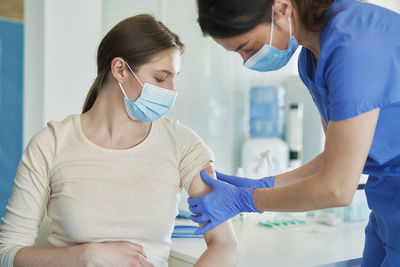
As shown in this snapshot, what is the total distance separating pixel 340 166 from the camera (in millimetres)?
890

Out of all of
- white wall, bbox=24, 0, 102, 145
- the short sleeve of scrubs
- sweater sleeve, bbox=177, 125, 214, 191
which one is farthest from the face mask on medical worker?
white wall, bbox=24, 0, 102, 145

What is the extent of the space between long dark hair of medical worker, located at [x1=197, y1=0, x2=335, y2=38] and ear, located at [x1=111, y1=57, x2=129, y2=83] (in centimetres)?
43

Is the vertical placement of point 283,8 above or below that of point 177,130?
above

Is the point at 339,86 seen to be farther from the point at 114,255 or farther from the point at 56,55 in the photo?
the point at 56,55

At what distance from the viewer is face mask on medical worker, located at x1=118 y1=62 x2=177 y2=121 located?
4.47 ft

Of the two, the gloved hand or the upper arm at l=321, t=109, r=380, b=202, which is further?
the gloved hand

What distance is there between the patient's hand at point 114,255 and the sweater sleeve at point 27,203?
0.65 feet

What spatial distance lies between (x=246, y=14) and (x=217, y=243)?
70 centimetres

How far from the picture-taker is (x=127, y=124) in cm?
145

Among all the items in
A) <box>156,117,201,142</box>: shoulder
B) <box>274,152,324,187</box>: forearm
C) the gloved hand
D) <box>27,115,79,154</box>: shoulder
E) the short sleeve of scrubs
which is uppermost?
the short sleeve of scrubs

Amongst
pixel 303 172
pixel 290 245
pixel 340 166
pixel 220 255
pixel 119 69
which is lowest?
pixel 290 245

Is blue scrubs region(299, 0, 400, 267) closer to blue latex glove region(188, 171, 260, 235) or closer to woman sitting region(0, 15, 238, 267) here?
blue latex glove region(188, 171, 260, 235)

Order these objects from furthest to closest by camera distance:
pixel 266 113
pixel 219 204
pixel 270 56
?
pixel 266 113 → pixel 219 204 → pixel 270 56

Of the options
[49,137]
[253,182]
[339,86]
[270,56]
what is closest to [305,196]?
[339,86]
